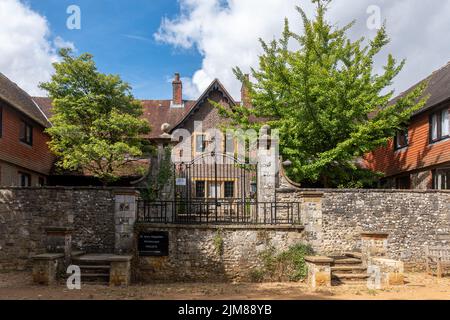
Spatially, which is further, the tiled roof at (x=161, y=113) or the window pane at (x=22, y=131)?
the tiled roof at (x=161, y=113)

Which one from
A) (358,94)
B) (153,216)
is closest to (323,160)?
(358,94)

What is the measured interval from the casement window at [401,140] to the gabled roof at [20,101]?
64.1 ft

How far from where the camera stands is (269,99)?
19.3 metres

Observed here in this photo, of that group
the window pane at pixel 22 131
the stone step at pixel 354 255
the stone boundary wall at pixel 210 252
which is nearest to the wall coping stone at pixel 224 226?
the stone boundary wall at pixel 210 252

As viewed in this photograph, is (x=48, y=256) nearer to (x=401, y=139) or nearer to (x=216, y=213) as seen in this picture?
(x=216, y=213)

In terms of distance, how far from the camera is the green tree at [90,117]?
778 inches

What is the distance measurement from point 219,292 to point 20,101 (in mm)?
17034

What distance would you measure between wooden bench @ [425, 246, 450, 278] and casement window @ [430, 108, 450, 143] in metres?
6.28

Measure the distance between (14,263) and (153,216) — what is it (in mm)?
4994

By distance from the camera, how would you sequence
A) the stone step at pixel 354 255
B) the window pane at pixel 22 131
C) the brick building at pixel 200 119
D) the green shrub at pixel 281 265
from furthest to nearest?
the brick building at pixel 200 119, the window pane at pixel 22 131, the stone step at pixel 354 255, the green shrub at pixel 281 265

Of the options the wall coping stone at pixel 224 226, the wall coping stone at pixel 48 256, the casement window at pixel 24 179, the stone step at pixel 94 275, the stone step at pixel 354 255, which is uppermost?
the casement window at pixel 24 179

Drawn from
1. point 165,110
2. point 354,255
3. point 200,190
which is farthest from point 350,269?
point 165,110

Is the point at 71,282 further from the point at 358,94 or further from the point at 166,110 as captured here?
the point at 166,110

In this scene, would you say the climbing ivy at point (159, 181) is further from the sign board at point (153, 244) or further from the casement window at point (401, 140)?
the casement window at point (401, 140)
